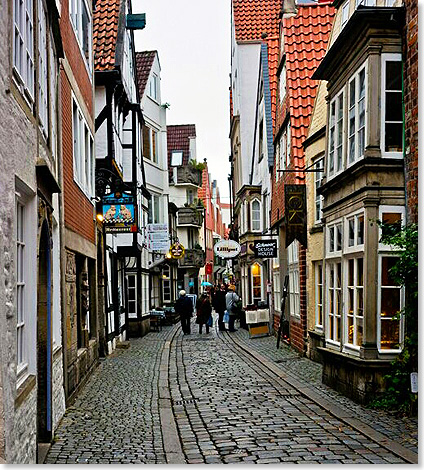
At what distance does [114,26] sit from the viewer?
22234mm

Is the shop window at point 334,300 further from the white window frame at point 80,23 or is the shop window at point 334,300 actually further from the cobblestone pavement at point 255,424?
the white window frame at point 80,23

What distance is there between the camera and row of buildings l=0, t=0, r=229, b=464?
6.23m

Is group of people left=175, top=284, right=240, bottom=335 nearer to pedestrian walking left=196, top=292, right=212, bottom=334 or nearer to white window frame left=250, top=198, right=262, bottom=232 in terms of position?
pedestrian walking left=196, top=292, right=212, bottom=334

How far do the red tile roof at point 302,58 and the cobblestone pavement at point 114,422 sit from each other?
7029 mm

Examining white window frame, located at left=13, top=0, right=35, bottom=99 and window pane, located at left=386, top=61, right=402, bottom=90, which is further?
window pane, located at left=386, top=61, right=402, bottom=90

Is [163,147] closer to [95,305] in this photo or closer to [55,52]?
[95,305]

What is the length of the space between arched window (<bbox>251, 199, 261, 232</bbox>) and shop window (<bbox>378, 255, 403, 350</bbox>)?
23.6 meters

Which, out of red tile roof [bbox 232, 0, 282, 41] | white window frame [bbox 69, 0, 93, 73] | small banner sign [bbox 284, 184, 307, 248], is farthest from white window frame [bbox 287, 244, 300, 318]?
red tile roof [bbox 232, 0, 282, 41]

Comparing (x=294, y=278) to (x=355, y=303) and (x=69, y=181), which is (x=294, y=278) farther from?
(x=69, y=181)

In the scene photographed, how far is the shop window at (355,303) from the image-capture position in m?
11.7

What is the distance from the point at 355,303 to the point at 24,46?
21.7 ft

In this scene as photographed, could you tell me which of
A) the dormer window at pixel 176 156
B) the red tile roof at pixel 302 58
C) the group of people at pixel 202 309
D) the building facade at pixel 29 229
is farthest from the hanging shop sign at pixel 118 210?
the dormer window at pixel 176 156

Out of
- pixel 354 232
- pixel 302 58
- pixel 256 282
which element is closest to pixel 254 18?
pixel 256 282

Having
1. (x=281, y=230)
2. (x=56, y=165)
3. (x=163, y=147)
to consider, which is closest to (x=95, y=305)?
(x=56, y=165)
